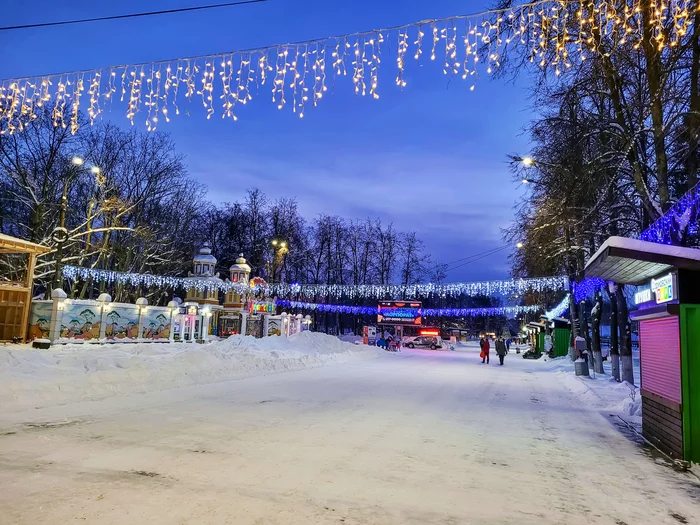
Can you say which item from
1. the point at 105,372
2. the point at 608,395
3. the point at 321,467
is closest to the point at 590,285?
the point at 608,395

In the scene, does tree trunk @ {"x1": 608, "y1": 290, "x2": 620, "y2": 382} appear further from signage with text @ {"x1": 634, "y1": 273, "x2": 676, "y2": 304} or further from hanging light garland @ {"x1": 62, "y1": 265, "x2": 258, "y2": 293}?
hanging light garland @ {"x1": 62, "y1": 265, "x2": 258, "y2": 293}

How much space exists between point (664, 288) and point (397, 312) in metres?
52.0

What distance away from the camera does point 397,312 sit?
195ft

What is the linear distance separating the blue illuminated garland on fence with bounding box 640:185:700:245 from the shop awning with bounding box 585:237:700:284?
1.40 m

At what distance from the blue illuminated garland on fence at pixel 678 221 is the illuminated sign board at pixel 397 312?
157 feet

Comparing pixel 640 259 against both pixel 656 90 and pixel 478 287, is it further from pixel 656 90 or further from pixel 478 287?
pixel 478 287

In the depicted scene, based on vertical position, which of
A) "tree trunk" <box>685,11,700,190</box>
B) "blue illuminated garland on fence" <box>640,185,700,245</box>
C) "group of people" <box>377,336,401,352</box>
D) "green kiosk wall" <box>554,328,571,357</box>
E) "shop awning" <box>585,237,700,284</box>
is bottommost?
"group of people" <box>377,336,401,352</box>

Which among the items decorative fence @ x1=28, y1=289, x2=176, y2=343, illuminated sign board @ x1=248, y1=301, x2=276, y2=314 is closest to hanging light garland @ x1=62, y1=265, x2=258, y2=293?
illuminated sign board @ x1=248, y1=301, x2=276, y2=314

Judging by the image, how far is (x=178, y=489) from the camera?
5.00 meters

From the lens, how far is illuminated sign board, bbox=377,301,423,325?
195 feet

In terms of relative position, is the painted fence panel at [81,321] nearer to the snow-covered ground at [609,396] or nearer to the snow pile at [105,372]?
the snow pile at [105,372]

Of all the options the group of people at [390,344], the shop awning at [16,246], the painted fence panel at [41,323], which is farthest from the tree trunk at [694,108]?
the group of people at [390,344]

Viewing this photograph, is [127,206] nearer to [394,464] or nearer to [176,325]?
[176,325]

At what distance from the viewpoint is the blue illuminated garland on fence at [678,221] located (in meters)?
8.73
